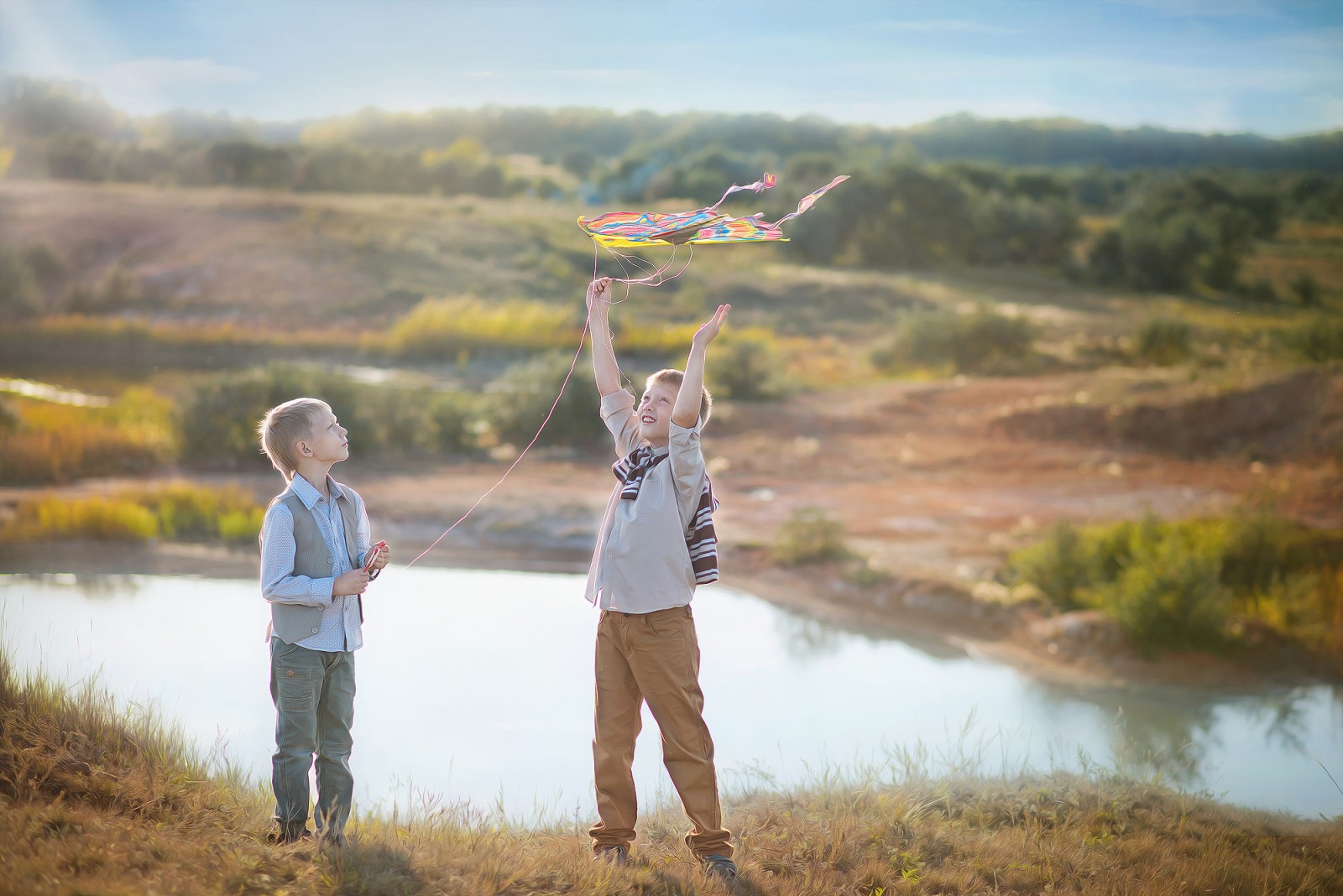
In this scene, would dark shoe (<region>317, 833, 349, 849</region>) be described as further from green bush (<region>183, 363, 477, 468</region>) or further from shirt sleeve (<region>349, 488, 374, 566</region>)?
green bush (<region>183, 363, 477, 468</region>)

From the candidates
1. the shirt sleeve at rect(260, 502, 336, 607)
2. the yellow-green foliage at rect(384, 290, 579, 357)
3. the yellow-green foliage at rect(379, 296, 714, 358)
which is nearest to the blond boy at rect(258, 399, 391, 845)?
the shirt sleeve at rect(260, 502, 336, 607)

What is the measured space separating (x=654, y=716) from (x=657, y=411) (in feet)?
2.39

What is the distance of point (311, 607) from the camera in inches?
101

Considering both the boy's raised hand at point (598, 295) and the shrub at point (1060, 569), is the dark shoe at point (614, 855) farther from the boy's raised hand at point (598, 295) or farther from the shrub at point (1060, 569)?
the shrub at point (1060, 569)

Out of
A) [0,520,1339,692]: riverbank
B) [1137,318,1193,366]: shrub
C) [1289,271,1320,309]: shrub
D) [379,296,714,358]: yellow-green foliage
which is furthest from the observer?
[1289,271,1320,309]: shrub

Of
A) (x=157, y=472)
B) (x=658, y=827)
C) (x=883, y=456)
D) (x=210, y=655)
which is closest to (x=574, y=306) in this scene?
(x=883, y=456)

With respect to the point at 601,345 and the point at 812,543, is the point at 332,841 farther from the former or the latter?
the point at 812,543

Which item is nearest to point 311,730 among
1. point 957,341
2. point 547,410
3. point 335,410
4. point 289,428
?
point 289,428

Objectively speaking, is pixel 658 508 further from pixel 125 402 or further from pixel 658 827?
pixel 125 402

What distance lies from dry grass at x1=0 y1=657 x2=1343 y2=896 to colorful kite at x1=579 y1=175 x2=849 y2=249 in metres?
1.58

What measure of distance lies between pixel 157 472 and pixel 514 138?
1011 inches

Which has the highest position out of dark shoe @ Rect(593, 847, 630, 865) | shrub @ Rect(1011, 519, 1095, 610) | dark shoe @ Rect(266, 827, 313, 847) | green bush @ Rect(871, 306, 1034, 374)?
green bush @ Rect(871, 306, 1034, 374)

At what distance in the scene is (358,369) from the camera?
48.6 ft

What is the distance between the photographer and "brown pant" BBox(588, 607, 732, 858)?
265cm
